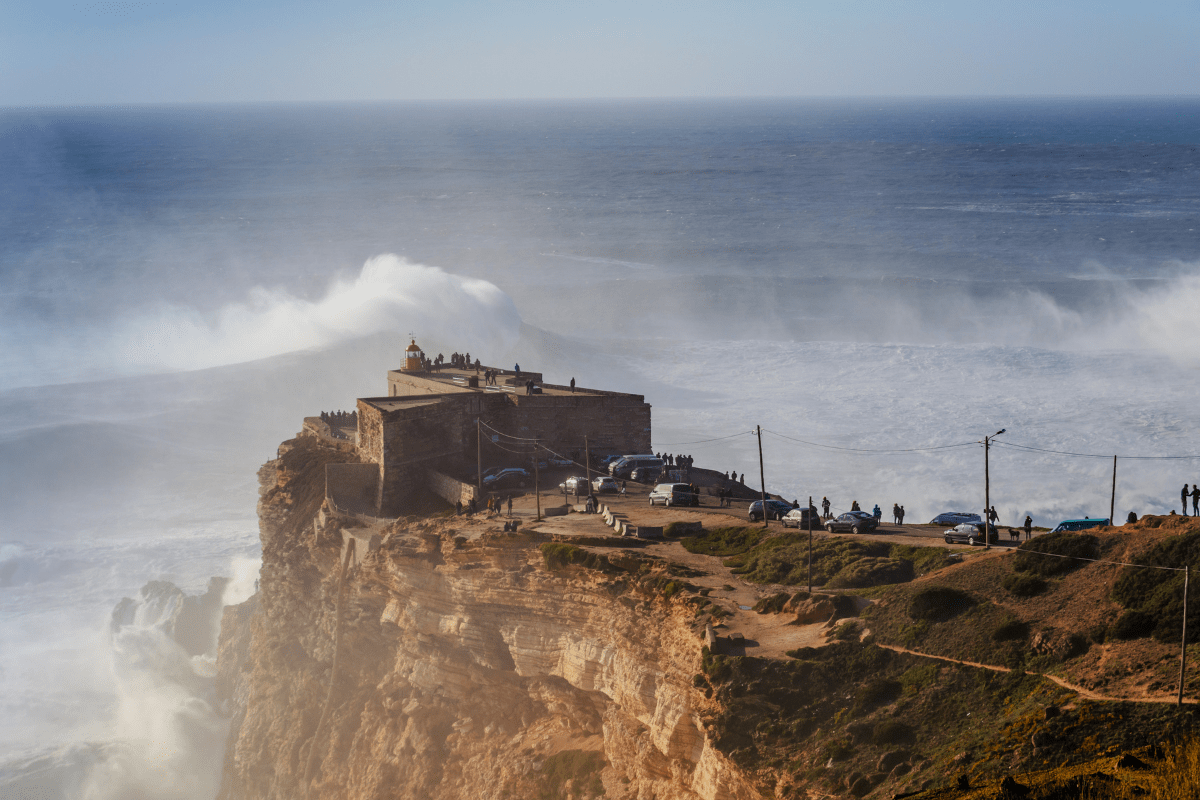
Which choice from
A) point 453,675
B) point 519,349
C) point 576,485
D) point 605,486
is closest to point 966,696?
point 453,675

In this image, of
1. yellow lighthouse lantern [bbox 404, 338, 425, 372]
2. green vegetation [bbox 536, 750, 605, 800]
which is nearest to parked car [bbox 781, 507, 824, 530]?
green vegetation [bbox 536, 750, 605, 800]

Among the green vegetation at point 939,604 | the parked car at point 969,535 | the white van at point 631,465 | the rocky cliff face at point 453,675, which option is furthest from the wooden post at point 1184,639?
the white van at point 631,465

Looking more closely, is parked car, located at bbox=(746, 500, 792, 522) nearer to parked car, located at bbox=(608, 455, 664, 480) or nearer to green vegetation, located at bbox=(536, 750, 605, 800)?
parked car, located at bbox=(608, 455, 664, 480)

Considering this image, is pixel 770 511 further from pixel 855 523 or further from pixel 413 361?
pixel 413 361

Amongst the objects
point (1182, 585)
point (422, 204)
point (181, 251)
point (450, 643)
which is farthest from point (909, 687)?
point (422, 204)

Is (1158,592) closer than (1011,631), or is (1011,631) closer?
(1158,592)

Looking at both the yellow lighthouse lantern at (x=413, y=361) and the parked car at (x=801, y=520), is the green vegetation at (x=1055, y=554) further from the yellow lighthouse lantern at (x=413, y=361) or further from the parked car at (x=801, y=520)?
the yellow lighthouse lantern at (x=413, y=361)
